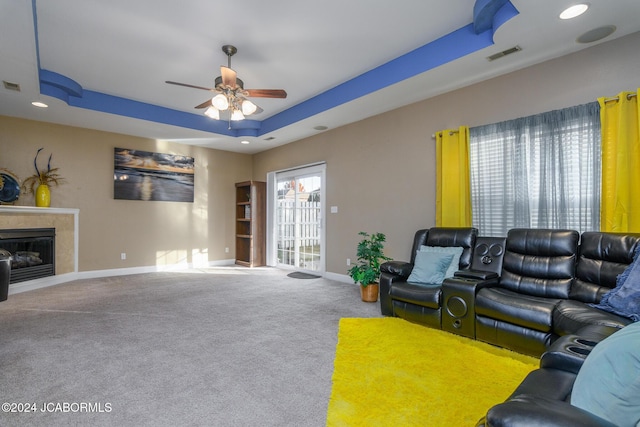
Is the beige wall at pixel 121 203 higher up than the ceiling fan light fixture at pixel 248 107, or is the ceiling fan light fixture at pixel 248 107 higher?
the ceiling fan light fixture at pixel 248 107

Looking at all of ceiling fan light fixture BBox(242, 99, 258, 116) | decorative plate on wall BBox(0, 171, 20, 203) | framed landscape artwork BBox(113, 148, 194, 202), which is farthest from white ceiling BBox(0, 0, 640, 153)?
framed landscape artwork BBox(113, 148, 194, 202)

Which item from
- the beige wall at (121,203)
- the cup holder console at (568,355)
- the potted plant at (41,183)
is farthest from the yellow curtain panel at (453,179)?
the potted plant at (41,183)

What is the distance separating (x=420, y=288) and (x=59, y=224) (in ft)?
18.9

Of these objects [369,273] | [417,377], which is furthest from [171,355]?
[369,273]

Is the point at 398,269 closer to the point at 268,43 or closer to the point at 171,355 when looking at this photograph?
the point at 171,355

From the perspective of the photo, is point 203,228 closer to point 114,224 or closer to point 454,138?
point 114,224

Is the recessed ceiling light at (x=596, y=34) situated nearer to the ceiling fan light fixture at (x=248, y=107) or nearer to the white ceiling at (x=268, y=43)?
the white ceiling at (x=268, y=43)

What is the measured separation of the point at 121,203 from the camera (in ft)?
20.1

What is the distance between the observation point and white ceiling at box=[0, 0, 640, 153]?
283 centimetres

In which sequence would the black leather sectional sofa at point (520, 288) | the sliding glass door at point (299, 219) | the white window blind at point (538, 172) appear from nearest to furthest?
1. the black leather sectional sofa at point (520, 288)
2. the white window blind at point (538, 172)
3. the sliding glass door at point (299, 219)

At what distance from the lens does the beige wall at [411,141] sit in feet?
10.1

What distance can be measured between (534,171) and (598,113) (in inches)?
28.0

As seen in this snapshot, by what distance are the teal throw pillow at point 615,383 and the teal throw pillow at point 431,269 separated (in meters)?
2.49

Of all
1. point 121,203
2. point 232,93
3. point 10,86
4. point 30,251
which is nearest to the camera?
point 232,93
